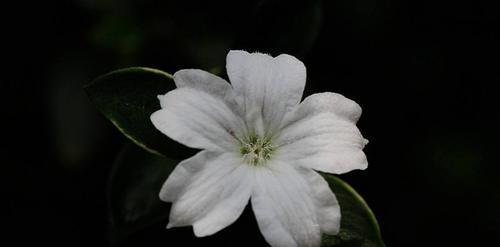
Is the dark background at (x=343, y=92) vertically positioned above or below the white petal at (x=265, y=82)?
below

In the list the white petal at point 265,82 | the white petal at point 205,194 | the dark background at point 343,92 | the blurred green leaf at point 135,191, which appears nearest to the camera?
the white petal at point 205,194

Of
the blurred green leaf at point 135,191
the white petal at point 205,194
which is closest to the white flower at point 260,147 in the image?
the white petal at point 205,194

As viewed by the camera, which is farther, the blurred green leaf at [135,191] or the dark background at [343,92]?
the dark background at [343,92]

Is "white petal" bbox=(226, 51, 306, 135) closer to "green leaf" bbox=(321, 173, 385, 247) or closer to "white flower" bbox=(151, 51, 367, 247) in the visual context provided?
"white flower" bbox=(151, 51, 367, 247)

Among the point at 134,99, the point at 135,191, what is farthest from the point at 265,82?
the point at 135,191

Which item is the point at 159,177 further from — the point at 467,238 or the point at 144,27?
the point at 467,238

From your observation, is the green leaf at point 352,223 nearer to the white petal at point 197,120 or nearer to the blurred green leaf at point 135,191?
the white petal at point 197,120

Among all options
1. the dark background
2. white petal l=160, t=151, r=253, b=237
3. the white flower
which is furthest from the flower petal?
Result: the dark background
